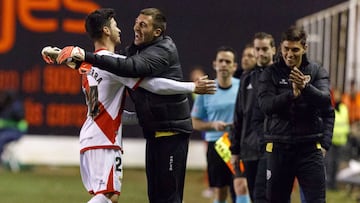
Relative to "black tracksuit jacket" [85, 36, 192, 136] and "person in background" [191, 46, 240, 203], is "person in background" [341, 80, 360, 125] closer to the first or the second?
"person in background" [191, 46, 240, 203]

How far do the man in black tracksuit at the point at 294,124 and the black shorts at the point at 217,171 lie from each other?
2.76 meters

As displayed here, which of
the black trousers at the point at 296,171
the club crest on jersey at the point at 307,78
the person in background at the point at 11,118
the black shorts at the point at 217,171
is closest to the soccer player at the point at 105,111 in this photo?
the club crest on jersey at the point at 307,78

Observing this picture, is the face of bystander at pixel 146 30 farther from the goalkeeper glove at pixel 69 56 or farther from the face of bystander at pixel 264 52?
the face of bystander at pixel 264 52

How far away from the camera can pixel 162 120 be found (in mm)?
8922

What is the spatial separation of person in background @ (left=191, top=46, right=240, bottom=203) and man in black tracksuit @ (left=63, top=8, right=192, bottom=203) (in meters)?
3.20

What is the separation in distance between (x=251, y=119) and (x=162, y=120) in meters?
2.40

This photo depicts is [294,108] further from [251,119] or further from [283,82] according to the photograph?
[251,119]

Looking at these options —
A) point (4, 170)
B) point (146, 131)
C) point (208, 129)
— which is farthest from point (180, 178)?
point (4, 170)

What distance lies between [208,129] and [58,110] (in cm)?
892

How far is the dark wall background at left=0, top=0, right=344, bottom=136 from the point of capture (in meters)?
20.5

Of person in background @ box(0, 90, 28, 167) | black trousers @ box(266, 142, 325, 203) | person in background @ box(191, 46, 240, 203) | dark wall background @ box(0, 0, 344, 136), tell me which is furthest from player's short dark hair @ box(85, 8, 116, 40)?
person in background @ box(0, 90, 28, 167)

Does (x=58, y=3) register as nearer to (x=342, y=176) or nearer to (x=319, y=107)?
(x=342, y=176)

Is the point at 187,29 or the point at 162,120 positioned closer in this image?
the point at 162,120

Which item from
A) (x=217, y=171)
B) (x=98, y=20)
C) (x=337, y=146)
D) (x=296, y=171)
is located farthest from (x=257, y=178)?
(x=337, y=146)
